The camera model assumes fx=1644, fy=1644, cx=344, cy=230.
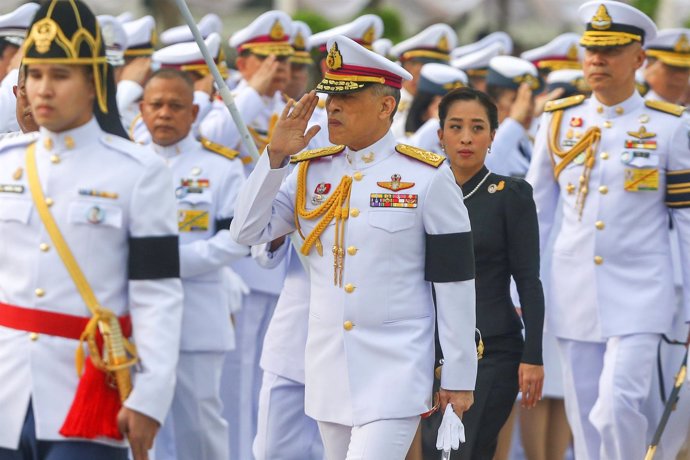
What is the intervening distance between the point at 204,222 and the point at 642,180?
7.40ft

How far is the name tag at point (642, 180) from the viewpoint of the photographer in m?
8.11

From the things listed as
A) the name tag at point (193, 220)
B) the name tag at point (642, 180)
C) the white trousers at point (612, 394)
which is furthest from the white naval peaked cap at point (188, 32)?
the white trousers at point (612, 394)

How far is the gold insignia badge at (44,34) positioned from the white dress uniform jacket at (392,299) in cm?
118

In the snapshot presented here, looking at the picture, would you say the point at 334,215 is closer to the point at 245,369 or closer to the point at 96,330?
the point at 96,330

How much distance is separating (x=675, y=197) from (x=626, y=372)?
89 centimetres

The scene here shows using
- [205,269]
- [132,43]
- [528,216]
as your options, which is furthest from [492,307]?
[132,43]

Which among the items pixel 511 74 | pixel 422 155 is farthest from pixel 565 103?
pixel 511 74

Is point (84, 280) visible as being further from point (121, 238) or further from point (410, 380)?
point (410, 380)

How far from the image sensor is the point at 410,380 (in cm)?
605

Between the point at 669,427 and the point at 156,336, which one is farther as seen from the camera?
the point at 669,427

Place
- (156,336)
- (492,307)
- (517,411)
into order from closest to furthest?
(156,336)
(492,307)
(517,411)

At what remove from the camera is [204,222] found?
8.56 m

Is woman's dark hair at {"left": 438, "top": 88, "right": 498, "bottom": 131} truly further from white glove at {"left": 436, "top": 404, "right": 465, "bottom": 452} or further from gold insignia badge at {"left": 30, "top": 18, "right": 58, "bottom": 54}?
gold insignia badge at {"left": 30, "top": 18, "right": 58, "bottom": 54}

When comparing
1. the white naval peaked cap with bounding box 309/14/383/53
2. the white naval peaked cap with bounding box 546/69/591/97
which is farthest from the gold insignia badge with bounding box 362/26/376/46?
the white naval peaked cap with bounding box 546/69/591/97
